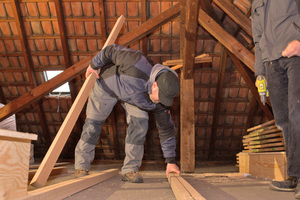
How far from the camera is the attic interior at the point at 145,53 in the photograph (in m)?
4.52

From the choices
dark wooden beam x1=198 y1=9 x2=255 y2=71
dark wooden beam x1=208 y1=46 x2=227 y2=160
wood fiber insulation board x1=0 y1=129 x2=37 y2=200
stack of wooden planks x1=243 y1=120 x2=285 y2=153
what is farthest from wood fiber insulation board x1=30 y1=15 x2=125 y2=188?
dark wooden beam x1=208 y1=46 x2=227 y2=160

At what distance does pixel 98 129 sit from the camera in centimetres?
275

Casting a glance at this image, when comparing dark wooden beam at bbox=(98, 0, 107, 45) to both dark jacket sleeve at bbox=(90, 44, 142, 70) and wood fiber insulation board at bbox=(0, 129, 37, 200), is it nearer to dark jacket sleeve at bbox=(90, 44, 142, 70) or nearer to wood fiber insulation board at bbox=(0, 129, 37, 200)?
dark jacket sleeve at bbox=(90, 44, 142, 70)

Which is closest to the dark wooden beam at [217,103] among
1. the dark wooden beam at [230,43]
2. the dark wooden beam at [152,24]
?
the dark wooden beam at [230,43]

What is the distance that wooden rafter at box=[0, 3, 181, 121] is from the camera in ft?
14.9

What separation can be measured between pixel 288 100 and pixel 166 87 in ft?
3.19

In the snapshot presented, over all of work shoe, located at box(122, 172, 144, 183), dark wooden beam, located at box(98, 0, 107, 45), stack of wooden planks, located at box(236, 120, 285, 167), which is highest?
dark wooden beam, located at box(98, 0, 107, 45)

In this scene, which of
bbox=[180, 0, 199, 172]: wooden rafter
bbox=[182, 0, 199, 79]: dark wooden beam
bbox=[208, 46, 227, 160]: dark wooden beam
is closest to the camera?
bbox=[182, 0, 199, 79]: dark wooden beam

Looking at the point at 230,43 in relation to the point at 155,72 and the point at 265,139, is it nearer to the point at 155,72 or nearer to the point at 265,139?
the point at 265,139

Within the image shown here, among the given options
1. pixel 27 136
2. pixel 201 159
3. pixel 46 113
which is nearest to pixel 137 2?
pixel 46 113

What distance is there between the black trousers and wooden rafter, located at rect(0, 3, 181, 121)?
292cm

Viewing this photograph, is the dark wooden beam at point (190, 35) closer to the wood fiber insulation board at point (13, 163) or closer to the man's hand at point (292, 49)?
the man's hand at point (292, 49)

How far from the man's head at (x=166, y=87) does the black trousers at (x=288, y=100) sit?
2.64ft

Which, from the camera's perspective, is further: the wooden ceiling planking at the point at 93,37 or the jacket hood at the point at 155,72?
the wooden ceiling planking at the point at 93,37
